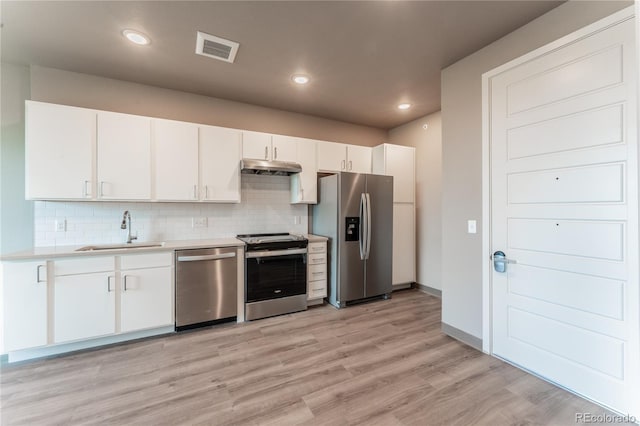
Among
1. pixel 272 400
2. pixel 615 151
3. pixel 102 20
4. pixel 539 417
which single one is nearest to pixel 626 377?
pixel 539 417

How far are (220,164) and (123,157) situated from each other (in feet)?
3.24

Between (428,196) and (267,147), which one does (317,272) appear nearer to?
(267,147)

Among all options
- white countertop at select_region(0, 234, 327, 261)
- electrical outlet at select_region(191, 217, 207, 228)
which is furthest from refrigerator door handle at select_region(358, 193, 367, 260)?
electrical outlet at select_region(191, 217, 207, 228)

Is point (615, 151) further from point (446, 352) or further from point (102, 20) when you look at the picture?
point (102, 20)

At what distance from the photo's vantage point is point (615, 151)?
5.53 feet

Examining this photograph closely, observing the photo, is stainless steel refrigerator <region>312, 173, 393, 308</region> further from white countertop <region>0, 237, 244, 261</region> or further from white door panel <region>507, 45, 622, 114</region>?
white door panel <region>507, 45, 622, 114</region>

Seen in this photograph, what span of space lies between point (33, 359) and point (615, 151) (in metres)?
4.81

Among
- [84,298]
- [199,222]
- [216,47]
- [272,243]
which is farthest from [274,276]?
[216,47]

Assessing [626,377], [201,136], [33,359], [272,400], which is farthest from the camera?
[201,136]

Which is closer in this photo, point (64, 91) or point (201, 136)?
point (64, 91)

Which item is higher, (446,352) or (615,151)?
(615,151)

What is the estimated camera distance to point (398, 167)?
13.9 feet

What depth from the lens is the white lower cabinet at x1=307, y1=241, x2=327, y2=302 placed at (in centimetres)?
361

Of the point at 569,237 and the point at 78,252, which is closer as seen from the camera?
the point at 569,237
